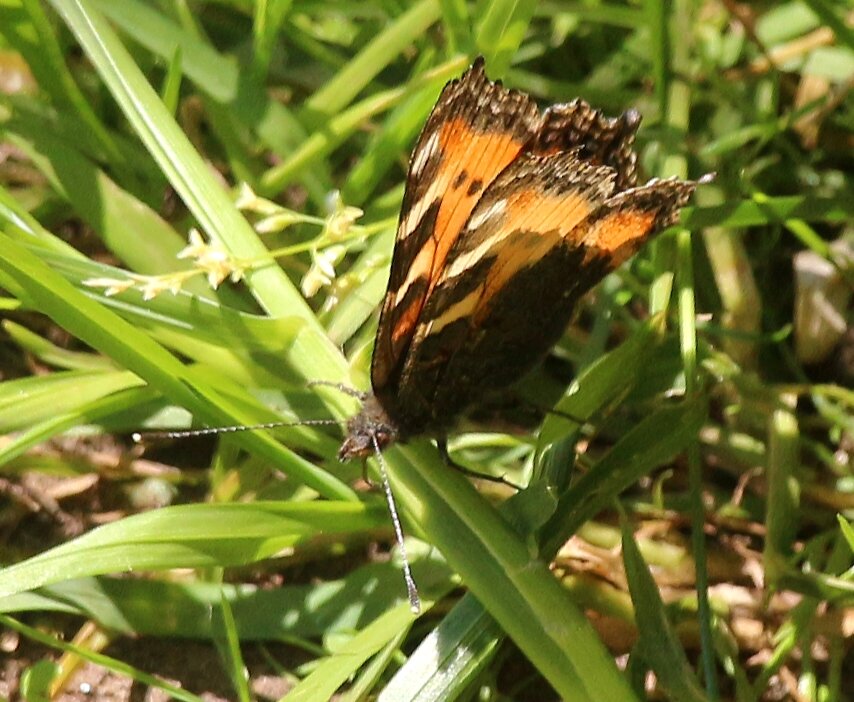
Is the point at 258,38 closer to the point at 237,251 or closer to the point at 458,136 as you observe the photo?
the point at 237,251

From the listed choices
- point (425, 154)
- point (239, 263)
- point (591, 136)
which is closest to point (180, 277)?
point (239, 263)

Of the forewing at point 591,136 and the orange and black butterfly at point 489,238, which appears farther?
the forewing at point 591,136

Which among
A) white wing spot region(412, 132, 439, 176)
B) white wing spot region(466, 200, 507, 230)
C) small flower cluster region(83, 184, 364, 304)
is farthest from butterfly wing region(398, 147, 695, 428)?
small flower cluster region(83, 184, 364, 304)

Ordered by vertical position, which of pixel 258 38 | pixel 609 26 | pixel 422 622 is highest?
pixel 258 38

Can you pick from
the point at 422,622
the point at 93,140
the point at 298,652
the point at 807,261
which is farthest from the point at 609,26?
the point at 298,652

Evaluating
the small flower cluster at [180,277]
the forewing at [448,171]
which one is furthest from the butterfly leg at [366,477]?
the small flower cluster at [180,277]

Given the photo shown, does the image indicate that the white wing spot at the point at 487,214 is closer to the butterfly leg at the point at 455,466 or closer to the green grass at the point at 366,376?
the green grass at the point at 366,376

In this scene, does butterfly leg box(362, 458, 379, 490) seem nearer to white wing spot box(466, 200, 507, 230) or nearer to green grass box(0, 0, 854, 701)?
green grass box(0, 0, 854, 701)
